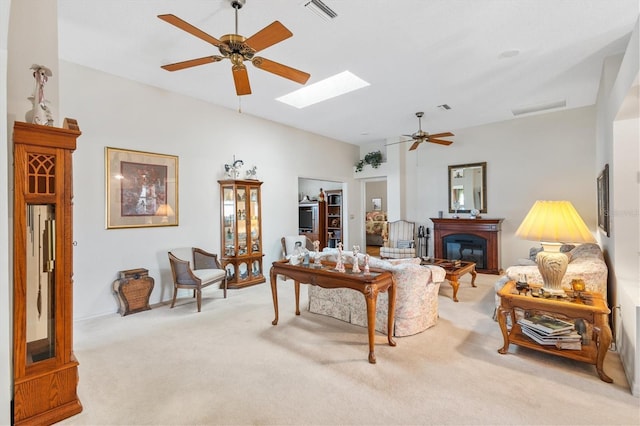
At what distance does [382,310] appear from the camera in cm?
319

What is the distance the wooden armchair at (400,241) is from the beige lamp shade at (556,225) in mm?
3625

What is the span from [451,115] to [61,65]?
5.77 meters

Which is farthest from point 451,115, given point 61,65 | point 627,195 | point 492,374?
point 61,65

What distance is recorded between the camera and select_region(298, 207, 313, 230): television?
8.66 metres

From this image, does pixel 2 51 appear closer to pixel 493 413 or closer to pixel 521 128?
pixel 493 413

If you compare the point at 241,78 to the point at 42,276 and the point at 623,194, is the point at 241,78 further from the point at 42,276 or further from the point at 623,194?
the point at 623,194

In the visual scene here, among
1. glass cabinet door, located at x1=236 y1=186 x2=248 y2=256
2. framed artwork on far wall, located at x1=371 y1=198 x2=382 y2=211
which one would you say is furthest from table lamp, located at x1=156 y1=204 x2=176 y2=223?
framed artwork on far wall, located at x1=371 y1=198 x2=382 y2=211

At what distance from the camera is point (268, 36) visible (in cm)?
226

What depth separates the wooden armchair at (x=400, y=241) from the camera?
641 centimetres

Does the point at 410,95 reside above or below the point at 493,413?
above

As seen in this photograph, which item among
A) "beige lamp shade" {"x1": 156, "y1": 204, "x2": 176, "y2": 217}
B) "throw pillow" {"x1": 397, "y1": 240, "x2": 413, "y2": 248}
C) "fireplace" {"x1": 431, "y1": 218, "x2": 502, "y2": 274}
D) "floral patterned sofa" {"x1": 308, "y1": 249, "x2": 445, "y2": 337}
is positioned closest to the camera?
"floral patterned sofa" {"x1": 308, "y1": 249, "x2": 445, "y2": 337}

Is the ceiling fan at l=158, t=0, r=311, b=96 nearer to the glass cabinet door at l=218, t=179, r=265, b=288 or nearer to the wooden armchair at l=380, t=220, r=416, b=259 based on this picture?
the glass cabinet door at l=218, t=179, r=265, b=288

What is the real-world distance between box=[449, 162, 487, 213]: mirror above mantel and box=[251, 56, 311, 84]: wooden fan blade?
5002 millimetres

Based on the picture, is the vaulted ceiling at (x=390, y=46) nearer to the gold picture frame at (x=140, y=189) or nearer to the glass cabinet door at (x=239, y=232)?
the gold picture frame at (x=140, y=189)
